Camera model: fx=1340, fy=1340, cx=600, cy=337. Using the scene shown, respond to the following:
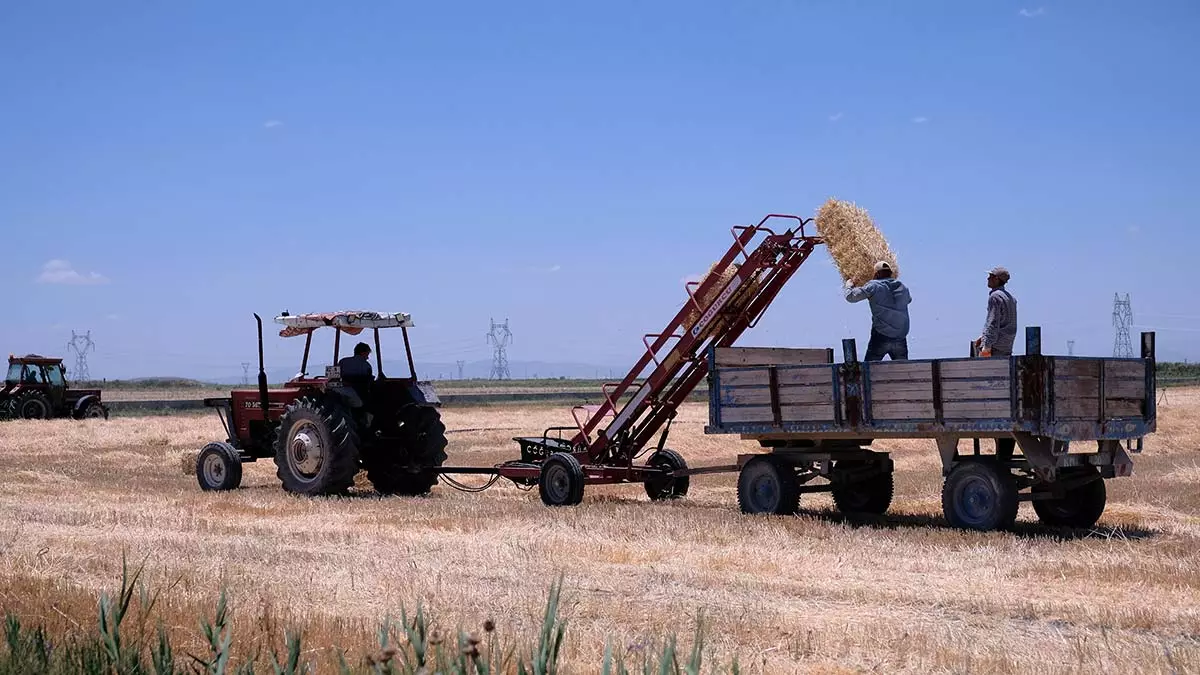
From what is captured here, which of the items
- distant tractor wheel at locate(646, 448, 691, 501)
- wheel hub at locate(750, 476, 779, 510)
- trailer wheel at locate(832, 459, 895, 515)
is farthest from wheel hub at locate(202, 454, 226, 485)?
trailer wheel at locate(832, 459, 895, 515)

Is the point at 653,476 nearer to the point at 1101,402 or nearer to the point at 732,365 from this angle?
the point at 732,365

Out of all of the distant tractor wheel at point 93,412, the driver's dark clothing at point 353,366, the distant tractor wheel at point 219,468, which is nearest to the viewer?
the driver's dark clothing at point 353,366

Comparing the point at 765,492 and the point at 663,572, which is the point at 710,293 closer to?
the point at 765,492

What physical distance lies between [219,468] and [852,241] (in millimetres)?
8689

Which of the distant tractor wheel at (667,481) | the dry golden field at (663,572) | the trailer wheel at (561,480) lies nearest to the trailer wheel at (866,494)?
the dry golden field at (663,572)

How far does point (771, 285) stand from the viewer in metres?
14.5

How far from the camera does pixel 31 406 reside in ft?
119

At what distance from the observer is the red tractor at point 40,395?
36.0m

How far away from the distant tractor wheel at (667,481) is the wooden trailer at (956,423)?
167 centimetres

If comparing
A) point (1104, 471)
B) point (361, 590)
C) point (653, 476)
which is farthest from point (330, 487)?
point (1104, 471)

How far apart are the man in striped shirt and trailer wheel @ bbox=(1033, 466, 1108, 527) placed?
4.30 feet

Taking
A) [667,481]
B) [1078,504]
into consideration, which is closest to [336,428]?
[667,481]

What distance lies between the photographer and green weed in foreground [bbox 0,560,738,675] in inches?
175

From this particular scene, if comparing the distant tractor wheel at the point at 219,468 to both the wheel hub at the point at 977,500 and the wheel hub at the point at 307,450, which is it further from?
the wheel hub at the point at 977,500
